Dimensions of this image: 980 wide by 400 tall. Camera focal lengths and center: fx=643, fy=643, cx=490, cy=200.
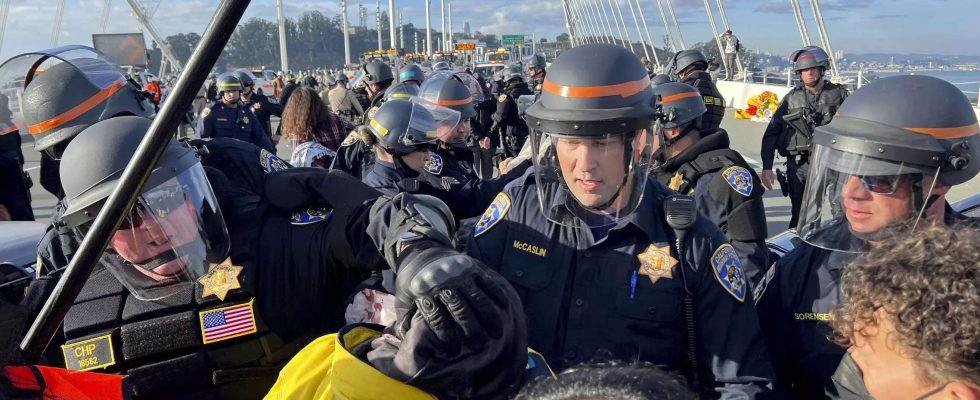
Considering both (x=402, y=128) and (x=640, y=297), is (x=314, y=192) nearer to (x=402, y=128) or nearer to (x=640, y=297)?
(x=640, y=297)

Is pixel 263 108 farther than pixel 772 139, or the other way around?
pixel 263 108

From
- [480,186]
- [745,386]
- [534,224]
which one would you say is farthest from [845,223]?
[480,186]

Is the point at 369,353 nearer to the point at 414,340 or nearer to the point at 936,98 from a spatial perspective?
the point at 414,340

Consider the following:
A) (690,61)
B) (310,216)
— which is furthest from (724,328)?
(690,61)

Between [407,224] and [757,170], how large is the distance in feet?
31.7

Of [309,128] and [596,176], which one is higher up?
[596,176]

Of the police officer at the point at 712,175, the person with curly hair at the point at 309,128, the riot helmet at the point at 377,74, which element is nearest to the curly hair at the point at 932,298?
the police officer at the point at 712,175

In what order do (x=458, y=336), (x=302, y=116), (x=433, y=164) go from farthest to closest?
(x=302, y=116)
(x=433, y=164)
(x=458, y=336)

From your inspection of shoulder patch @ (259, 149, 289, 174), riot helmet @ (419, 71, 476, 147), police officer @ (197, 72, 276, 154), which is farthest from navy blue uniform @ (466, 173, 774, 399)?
police officer @ (197, 72, 276, 154)

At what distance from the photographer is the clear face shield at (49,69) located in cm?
287

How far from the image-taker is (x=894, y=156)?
6.16ft

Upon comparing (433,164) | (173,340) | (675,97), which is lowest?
(173,340)

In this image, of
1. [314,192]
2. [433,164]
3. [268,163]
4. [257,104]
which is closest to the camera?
[314,192]

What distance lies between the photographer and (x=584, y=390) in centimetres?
99
